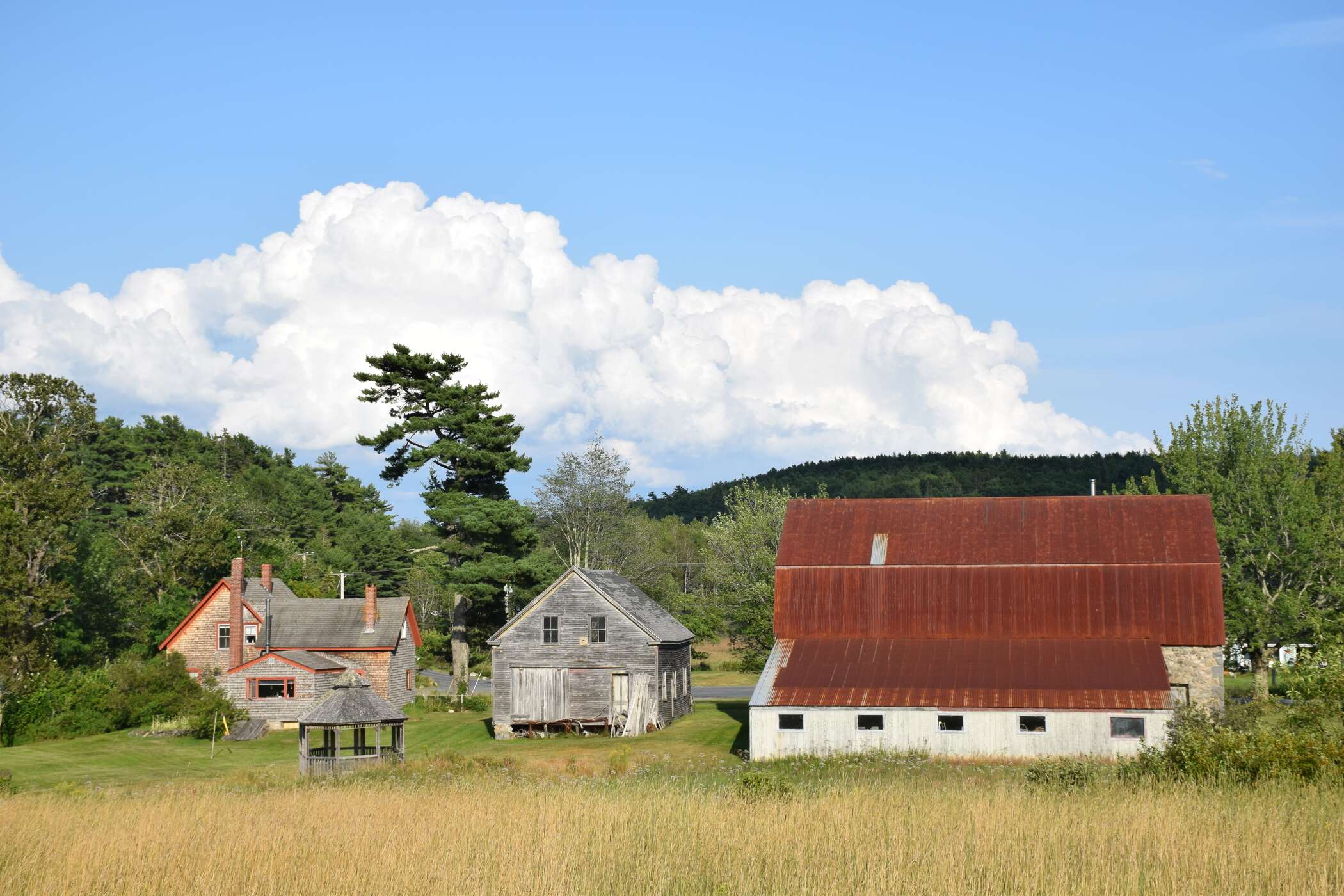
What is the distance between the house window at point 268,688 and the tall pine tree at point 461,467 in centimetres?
1087

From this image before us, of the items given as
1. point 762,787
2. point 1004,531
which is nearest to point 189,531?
point 1004,531

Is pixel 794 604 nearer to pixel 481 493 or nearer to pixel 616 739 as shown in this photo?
pixel 616 739

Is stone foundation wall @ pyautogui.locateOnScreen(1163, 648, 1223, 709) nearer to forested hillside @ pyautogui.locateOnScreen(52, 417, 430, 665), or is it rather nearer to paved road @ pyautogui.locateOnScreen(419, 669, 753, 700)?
paved road @ pyautogui.locateOnScreen(419, 669, 753, 700)

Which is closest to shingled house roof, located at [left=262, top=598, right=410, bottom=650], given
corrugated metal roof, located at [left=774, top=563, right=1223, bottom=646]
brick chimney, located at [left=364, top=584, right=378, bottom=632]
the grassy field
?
brick chimney, located at [left=364, top=584, right=378, bottom=632]

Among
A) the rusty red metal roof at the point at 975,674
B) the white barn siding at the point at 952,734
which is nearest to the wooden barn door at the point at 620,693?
the rusty red metal roof at the point at 975,674

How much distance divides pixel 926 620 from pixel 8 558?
134ft

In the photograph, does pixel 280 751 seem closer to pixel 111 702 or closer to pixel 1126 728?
pixel 111 702

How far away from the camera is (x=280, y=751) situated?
163 feet

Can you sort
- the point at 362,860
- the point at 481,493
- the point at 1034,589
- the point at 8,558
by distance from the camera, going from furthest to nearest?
the point at 481,493
the point at 8,558
the point at 1034,589
the point at 362,860

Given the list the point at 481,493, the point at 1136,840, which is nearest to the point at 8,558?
the point at 481,493

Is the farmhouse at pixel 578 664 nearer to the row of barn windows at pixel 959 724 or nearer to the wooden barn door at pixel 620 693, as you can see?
the wooden barn door at pixel 620 693

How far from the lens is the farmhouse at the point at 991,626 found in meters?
38.5

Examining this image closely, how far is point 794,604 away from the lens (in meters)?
45.5

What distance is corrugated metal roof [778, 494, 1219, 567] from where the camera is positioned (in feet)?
146
